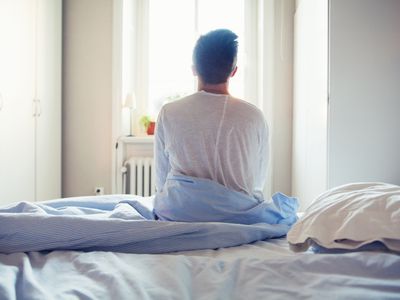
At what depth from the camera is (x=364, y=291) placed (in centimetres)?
54

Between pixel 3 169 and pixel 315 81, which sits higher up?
pixel 315 81

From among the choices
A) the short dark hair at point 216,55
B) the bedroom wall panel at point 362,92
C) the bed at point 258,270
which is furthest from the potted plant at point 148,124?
the bed at point 258,270

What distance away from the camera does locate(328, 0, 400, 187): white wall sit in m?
1.72

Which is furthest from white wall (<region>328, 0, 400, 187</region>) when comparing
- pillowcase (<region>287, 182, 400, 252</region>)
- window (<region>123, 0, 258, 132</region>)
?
window (<region>123, 0, 258, 132</region>)

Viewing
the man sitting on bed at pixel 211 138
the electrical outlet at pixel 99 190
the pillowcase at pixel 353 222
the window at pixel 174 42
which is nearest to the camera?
the pillowcase at pixel 353 222

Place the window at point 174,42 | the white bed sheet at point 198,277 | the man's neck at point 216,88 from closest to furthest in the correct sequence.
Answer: the white bed sheet at point 198,277 → the man's neck at point 216,88 → the window at point 174,42

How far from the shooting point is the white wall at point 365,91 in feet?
5.65

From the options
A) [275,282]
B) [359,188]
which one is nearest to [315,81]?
[359,188]

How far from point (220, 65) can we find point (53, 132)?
179 cm

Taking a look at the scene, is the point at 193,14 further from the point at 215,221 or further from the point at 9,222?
the point at 9,222

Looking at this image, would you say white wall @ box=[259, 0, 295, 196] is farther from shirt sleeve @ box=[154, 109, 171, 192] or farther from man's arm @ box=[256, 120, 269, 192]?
shirt sleeve @ box=[154, 109, 171, 192]

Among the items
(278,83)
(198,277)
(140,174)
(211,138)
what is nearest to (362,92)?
(278,83)

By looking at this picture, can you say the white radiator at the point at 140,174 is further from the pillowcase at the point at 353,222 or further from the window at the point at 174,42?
the pillowcase at the point at 353,222

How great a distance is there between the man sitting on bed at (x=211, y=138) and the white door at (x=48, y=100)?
149cm
